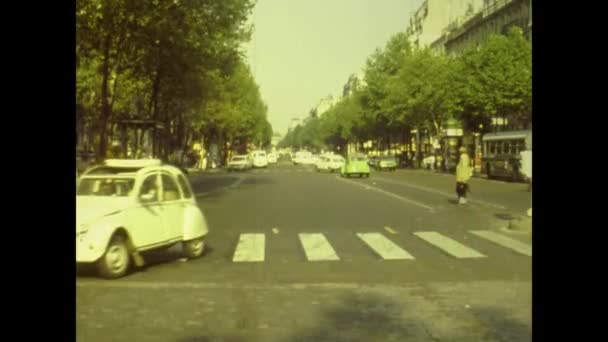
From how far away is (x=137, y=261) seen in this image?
37.8ft

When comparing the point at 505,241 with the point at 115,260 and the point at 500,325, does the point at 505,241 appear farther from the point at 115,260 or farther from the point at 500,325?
the point at 115,260

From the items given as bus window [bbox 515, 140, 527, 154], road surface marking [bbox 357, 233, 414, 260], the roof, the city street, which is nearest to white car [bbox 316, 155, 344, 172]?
bus window [bbox 515, 140, 527, 154]

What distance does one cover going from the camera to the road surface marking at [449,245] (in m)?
13.4

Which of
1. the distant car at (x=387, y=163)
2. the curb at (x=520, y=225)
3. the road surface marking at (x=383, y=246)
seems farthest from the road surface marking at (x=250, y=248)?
the distant car at (x=387, y=163)

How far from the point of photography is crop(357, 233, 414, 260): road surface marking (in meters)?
13.2

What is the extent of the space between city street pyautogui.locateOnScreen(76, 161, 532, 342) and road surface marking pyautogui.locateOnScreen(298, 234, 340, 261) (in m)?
0.02

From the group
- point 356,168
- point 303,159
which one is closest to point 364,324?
point 356,168

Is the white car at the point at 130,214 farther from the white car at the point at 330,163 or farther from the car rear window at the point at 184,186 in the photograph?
the white car at the point at 330,163

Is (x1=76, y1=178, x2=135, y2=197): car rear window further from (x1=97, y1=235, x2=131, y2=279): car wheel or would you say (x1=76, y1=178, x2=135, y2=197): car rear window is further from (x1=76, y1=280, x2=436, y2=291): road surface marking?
(x1=76, y1=280, x2=436, y2=291): road surface marking

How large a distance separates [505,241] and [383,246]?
100 inches
